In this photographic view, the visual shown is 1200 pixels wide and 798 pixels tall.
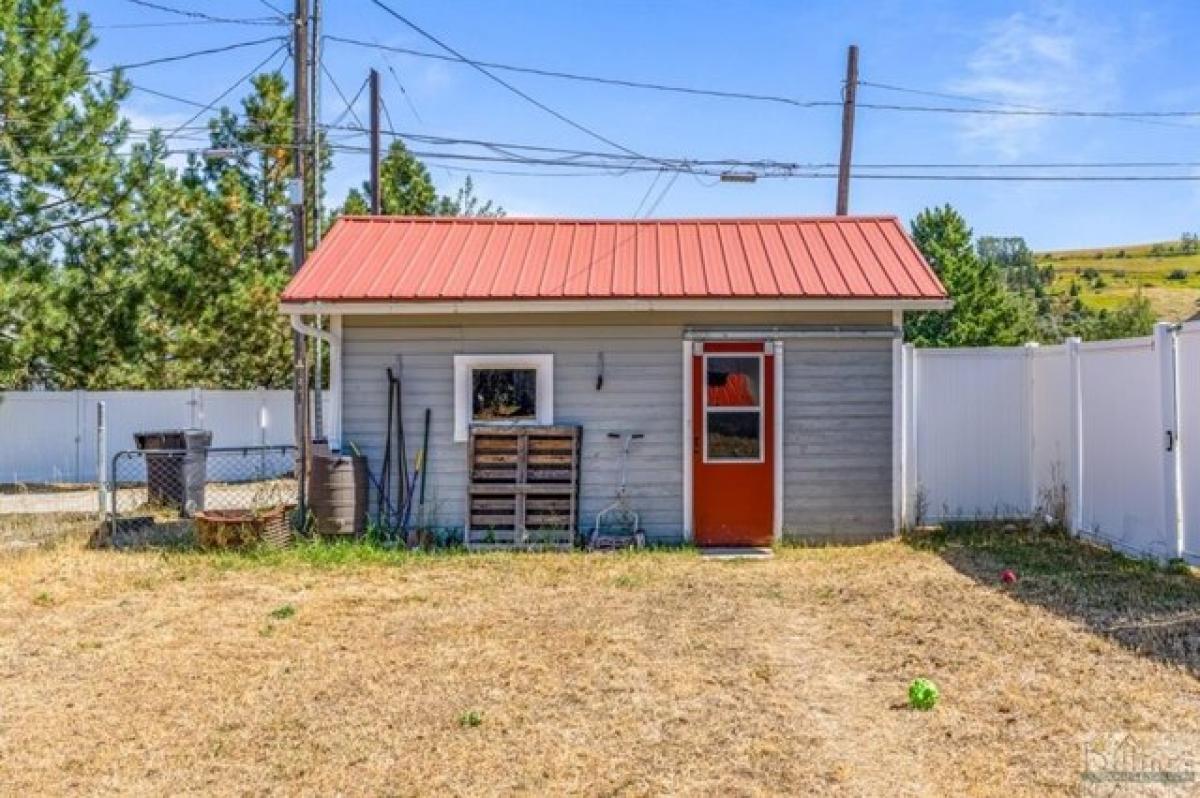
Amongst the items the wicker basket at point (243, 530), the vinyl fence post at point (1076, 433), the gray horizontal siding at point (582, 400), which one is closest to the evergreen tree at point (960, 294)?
the vinyl fence post at point (1076, 433)

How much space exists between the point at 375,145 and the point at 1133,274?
215 ft

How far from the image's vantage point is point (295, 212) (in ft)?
32.1

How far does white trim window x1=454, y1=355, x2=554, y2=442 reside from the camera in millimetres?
8547

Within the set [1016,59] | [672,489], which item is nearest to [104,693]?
[672,489]

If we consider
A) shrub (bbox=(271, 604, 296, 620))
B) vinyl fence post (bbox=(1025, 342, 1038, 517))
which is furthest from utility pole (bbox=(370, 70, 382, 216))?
vinyl fence post (bbox=(1025, 342, 1038, 517))

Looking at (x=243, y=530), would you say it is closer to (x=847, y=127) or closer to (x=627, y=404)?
(x=627, y=404)

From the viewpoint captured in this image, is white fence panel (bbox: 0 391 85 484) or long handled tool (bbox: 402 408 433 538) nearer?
long handled tool (bbox: 402 408 433 538)

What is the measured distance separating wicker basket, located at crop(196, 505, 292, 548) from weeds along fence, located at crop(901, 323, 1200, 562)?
19.8 feet

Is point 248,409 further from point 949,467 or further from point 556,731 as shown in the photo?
point 556,731

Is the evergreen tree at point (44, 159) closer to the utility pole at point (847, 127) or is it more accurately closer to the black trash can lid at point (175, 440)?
the black trash can lid at point (175, 440)

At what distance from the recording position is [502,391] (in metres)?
8.63

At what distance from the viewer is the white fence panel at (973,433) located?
30.1 feet

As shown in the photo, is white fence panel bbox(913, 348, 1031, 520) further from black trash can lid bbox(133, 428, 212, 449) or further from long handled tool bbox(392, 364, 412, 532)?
black trash can lid bbox(133, 428, 212, 449)

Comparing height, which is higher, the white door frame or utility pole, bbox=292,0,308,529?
utility pole, bbox=292,0,308,529
